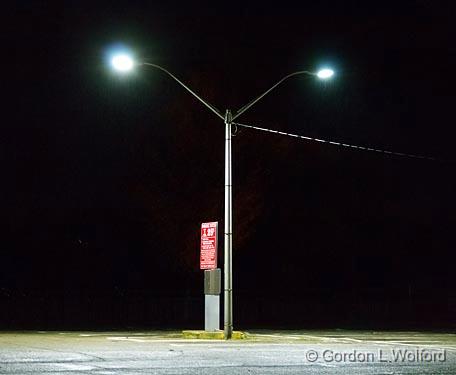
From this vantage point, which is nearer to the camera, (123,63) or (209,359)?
(209,359)

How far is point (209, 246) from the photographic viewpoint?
24.4m

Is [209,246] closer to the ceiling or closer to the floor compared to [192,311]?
closer to the ceiling

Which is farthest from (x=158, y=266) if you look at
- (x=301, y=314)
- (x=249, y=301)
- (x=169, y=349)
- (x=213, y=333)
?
(x=169, y=349)

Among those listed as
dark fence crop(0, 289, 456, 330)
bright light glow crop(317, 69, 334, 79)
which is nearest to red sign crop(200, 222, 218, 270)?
bright light glow crop(317, 69, 334, 79)

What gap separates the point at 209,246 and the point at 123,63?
5.58m

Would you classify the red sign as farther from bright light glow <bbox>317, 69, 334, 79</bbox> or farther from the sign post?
bright light glow <bbox>317, 69, 334, 79</bbox>

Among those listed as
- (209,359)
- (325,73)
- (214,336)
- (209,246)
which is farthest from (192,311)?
(209,359)

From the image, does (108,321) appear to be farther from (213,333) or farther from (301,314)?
(213,333)

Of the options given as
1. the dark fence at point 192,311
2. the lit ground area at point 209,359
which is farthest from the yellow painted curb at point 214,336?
the dark fence at point 192,311

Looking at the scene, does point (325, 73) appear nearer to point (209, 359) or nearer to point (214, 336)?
point (214, 336)

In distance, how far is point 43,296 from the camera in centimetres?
4412

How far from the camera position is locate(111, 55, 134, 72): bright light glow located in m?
23.4

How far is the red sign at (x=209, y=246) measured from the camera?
79.4ft

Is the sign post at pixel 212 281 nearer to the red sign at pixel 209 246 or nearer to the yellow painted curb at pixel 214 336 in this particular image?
the red sign at pixel 209 246
